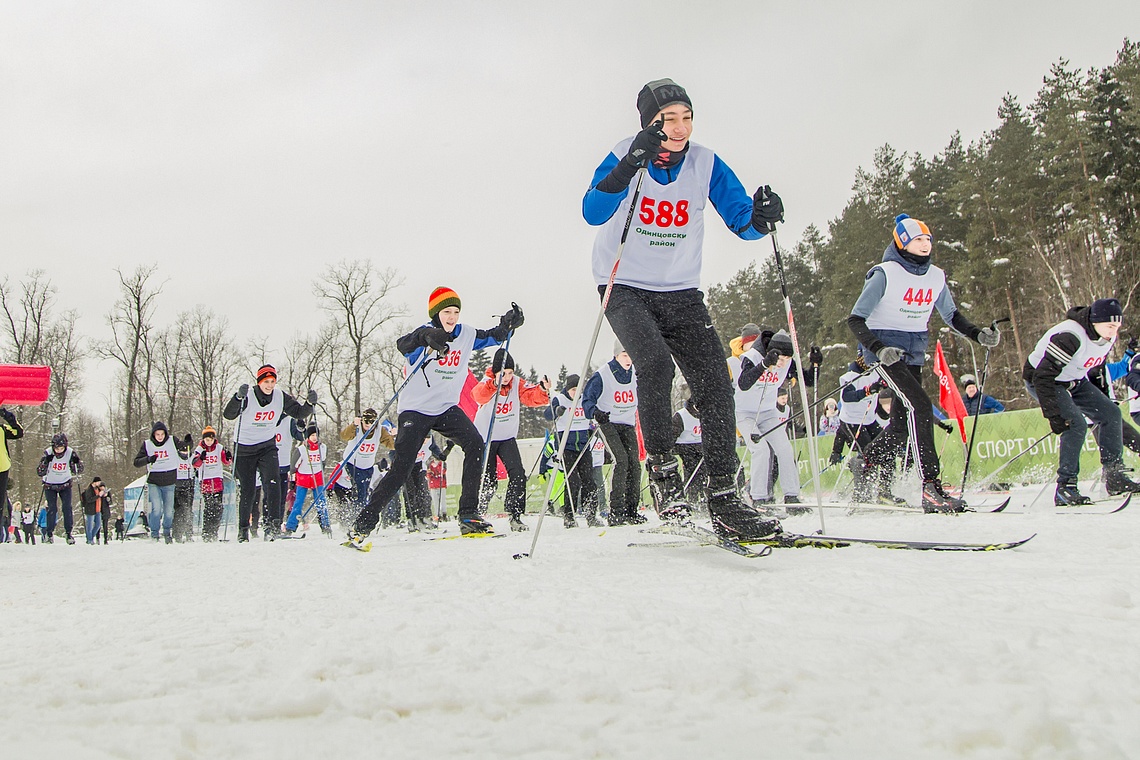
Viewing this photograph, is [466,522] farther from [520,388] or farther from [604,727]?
[604,727]

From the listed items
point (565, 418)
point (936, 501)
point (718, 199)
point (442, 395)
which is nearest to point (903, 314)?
point (936, 501)

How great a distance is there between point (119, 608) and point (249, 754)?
165 centimetres

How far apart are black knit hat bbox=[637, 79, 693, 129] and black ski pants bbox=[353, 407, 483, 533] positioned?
330cm

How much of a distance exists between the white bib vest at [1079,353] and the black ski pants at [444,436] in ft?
14.9

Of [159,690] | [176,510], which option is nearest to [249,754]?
[159,690]

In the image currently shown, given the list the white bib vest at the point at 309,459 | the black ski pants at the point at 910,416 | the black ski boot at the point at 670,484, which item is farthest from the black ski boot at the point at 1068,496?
the white bib vest at the point at 309,459

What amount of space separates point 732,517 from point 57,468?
51.2 ft

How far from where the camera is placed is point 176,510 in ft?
42.2

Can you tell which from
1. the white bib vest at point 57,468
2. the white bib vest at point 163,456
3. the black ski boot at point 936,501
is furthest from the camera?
the white bib vest at point 57,468

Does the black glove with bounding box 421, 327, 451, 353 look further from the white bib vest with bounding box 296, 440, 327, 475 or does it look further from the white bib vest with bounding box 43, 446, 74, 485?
the white bib vest with bounding box 43, 446, 74, 485

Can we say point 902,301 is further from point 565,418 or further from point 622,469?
point 565,418

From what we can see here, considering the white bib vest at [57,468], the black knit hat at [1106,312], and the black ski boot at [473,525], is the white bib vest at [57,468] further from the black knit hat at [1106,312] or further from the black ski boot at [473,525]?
the black knit hat at [1106,312]

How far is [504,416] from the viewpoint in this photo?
31.7 feet

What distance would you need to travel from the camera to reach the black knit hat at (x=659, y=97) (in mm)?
3721
